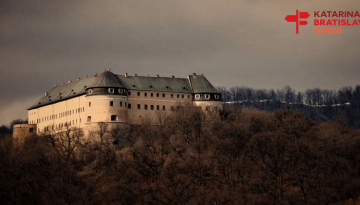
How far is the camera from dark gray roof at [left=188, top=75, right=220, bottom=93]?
373ft

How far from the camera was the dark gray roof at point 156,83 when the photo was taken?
110 m

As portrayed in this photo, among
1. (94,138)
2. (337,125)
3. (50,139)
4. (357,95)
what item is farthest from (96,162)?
(357,95)

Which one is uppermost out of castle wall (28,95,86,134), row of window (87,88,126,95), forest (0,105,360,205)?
row of window (87,88,126,95)

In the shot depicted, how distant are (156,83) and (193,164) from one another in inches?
1022

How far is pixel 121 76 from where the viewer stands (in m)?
112

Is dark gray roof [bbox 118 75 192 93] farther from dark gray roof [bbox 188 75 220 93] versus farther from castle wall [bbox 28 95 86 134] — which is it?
castle wall [bbox 28 95 86 134]

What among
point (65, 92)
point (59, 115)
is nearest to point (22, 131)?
point (59, 115)

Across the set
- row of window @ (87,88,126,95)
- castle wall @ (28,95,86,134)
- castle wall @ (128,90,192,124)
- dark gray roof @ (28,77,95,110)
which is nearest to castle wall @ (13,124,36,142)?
castle wall @ (28,95,86,134)

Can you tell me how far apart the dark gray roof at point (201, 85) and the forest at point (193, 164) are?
270 inches

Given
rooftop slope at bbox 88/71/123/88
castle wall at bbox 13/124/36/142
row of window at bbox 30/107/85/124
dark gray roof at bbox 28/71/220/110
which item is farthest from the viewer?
castle wall at bbox 13/124/36/142

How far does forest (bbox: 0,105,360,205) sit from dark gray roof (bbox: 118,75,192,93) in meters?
7.21

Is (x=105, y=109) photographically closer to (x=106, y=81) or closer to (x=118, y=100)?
(x=118, y=100)

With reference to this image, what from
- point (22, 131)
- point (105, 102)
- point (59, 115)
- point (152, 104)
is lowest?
point (22, 131)

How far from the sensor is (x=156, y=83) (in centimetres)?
11312
